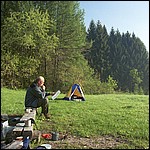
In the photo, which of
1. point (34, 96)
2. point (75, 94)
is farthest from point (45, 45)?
point (34, 96)

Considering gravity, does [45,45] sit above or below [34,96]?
above

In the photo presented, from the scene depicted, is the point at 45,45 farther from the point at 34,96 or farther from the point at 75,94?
the point at 34,96

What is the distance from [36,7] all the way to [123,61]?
36066 millimetres

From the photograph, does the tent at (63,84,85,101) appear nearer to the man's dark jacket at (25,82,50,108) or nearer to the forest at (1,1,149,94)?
the man's dark jacket at (25,82,50,108)

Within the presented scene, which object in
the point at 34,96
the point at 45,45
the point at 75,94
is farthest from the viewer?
the point at 45,45

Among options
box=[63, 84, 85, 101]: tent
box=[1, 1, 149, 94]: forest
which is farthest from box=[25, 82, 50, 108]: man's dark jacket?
box=[1, 1, 149, 94]: forest

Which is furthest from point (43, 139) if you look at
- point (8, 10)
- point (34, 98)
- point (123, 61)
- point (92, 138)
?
point (123, 61)

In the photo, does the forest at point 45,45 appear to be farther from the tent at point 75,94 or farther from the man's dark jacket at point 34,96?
the man's dark jacket at point 34,96

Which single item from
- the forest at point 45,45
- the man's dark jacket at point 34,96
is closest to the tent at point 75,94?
the man's dark jacket at point 34,96

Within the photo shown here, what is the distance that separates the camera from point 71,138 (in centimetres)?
538

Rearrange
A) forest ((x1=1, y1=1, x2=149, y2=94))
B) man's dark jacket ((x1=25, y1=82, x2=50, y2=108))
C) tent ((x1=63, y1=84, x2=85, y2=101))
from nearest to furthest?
1. man's dark jacket ((x1=25, y1=82, x2=50, y2=108))
2. tent ((x1=63, y1=84, x2=85, y2=101))
3. forest ((x1=1, y1=1, x2=149, y2=94))

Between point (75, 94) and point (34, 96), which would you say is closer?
point (34, 96)

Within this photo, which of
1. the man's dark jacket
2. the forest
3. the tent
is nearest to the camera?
the man's dark jacket

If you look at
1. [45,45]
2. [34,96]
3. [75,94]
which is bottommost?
[75,94]
